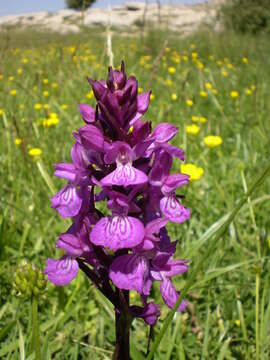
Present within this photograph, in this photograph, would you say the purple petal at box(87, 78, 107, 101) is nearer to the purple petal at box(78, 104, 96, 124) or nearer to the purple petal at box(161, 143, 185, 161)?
the purple petal at box(78, 104, 96, 124)

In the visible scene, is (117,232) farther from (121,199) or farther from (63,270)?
(63,270)

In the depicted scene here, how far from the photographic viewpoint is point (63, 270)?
1.11 m

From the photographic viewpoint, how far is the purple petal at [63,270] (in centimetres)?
109

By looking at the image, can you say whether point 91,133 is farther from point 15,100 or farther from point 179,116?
point 15,100

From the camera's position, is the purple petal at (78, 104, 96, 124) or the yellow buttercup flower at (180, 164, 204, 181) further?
the yellow buttercup flower at (180, 164, 204, 181)

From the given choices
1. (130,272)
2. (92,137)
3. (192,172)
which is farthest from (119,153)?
(192,172)

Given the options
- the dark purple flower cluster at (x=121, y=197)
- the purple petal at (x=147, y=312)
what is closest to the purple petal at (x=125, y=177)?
the dark purple flower cluster at (x=121, y=197)

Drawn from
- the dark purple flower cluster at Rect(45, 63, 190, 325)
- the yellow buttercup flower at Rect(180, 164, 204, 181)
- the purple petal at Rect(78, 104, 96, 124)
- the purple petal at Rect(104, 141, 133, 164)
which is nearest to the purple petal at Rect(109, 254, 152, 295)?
the dark purple flower cluster at Rect(45, 63, 190, 325)

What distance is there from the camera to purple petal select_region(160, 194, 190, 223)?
3.57 ft

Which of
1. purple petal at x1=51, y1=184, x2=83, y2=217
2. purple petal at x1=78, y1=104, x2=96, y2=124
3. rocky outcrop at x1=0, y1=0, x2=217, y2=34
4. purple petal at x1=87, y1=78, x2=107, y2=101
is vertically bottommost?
rocky outcrop at x1=0, y1=0, x2=217, y2=34

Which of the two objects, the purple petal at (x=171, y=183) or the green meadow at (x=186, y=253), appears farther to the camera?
the green meadow at (x=186, y=253)

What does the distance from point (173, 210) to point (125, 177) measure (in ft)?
0.60

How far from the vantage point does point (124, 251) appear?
1.07 meters

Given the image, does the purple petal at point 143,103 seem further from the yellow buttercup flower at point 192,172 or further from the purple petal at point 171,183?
the yellow buttercup flower at point 192,172
